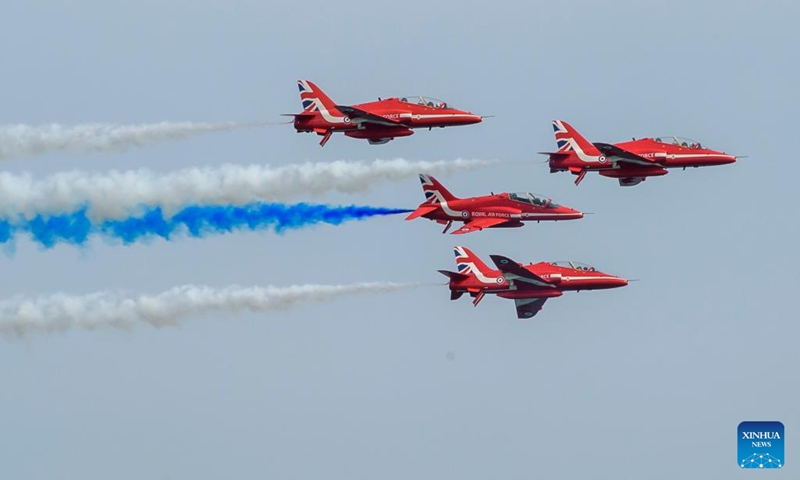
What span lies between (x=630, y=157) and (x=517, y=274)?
23.4ft

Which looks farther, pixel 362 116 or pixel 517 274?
pixel 517 274

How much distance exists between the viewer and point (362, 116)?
3654 inches

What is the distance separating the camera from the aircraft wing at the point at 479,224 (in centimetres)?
9388

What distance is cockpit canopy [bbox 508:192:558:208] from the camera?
3767 inches

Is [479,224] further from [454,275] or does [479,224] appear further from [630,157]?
[630,157]

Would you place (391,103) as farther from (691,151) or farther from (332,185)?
(691,151)

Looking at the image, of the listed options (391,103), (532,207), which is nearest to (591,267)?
(532,207)

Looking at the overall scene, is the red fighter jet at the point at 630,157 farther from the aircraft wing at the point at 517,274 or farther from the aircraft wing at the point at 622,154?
the aircraft wing at the point at 517,274

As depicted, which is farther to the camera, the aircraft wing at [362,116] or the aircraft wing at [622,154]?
the aircraft wing at [622,154]

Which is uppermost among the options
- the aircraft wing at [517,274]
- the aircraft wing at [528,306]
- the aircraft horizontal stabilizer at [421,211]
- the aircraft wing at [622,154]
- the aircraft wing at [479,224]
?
the aircraft wing at [622,154]

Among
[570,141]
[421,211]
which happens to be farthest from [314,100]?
[570,141]

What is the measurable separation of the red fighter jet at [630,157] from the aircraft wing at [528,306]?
19.3ft

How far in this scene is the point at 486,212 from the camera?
3740 inches

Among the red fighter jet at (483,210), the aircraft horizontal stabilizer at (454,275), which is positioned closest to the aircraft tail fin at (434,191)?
the red fighter jet at (483,210)
